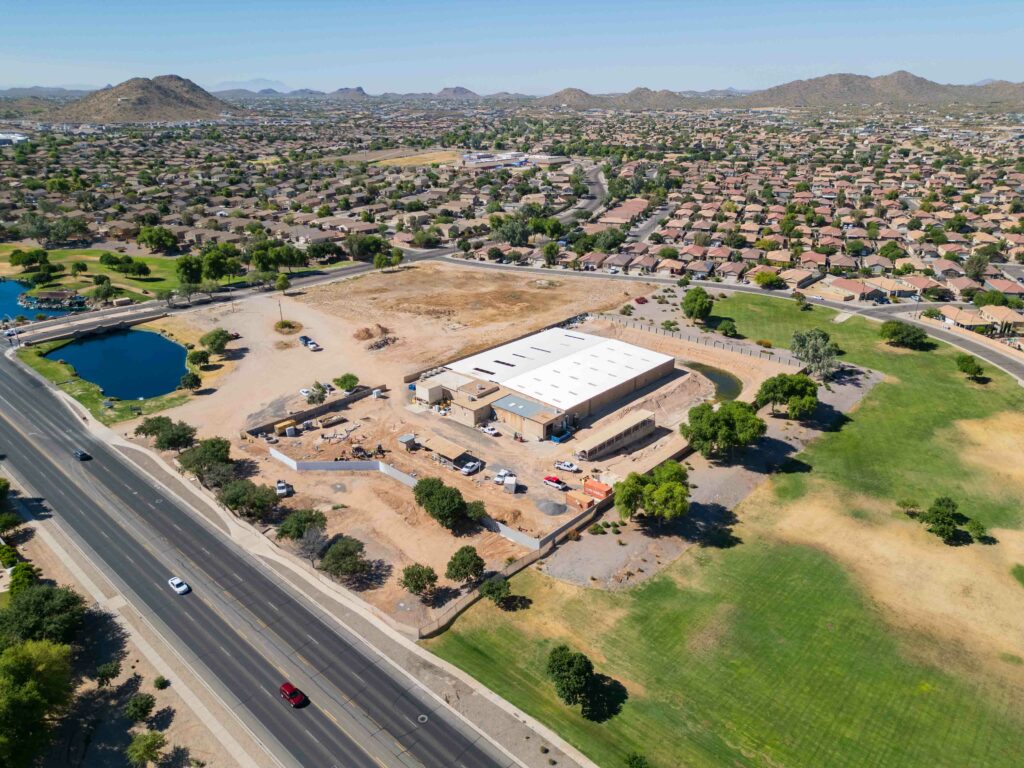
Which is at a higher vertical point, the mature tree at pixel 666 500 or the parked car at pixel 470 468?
the mature tree at pixel 666 500

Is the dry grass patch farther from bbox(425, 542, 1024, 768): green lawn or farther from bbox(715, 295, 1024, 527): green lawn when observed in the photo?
bbox(715, 295, 1024, 527): green lawn

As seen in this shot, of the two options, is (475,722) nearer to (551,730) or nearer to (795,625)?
(551,730)

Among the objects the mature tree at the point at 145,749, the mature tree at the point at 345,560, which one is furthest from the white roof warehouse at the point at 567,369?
the mature tree at the point at 145,749

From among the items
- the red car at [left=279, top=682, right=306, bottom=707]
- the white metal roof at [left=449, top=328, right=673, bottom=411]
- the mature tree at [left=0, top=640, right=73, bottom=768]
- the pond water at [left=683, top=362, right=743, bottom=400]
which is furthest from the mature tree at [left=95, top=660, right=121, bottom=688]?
the pond water at [left=683, top=362, right=743, bottom=400]

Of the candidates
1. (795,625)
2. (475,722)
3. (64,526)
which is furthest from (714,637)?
(64,526)

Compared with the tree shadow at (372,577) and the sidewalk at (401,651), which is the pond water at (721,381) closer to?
the tree shadow at (372,577)

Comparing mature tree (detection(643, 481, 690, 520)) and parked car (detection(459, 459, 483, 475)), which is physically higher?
mature tree (detection(643, 481, 690, 520))

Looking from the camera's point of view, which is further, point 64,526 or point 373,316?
point 373,316
